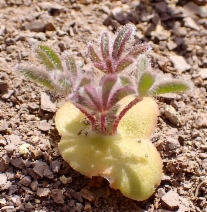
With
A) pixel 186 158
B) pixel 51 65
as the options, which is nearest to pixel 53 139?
pixel 51 65

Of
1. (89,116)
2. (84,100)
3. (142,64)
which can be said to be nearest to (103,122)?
(89,116)

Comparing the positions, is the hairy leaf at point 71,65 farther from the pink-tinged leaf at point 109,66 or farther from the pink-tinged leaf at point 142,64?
the pink-tinged leaf at point 142,64

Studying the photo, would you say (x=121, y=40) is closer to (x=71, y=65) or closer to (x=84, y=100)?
(x=71, y=65)

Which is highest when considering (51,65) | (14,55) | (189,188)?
(51,65)

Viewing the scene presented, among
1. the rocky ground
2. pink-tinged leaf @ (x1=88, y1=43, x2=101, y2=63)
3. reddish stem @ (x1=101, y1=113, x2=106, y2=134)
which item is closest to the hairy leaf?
pink-tinged leaf @ (x1=88, y1=43, x2=101, y2=63)

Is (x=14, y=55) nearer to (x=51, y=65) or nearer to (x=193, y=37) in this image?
(x=51, y=65)

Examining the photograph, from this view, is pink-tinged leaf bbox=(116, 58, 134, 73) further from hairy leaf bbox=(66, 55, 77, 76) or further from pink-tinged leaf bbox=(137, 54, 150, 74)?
hairy leaf bbox=(66, 55, 77, 76)
